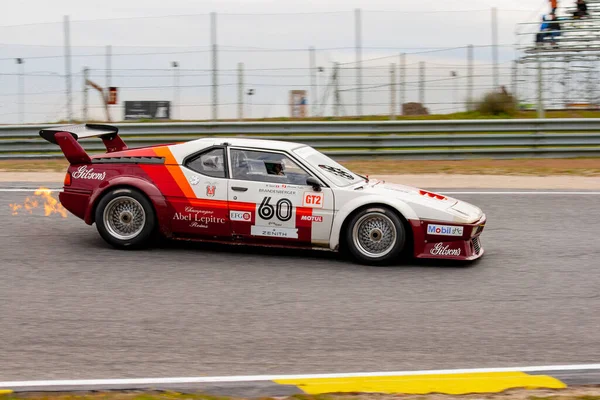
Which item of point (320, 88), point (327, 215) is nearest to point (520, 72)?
point (320, 88)

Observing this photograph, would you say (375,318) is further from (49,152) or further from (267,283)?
(49,152)

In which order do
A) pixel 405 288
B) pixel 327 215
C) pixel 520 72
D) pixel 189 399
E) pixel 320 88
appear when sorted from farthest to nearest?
pixel 520 72 < pixel 320 88 < pixel 327 215 < pixel 405 288 < pixel 189 399

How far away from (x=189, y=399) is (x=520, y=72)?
15.9 metres

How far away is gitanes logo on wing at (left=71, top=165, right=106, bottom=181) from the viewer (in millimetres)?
8164

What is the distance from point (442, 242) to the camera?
7.57 meters

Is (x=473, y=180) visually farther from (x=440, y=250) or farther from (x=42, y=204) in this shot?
(x=42, y=204)

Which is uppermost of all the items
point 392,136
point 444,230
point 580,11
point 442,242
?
point 580,11

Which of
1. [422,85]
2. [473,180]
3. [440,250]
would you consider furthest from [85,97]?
[440,250]

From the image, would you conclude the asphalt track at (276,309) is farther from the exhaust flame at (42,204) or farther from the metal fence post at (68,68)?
the metal fence post at (68,68)

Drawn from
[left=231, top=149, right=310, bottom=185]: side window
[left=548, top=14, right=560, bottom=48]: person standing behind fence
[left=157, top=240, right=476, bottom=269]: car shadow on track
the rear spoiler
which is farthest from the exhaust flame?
[left=548, top=14, right=560, bottom=48]: person standing behind fence

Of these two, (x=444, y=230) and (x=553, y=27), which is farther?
(x=553, y=27)

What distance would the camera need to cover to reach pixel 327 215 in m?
7.64

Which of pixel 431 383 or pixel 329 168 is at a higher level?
pixel 329 168

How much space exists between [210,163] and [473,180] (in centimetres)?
641
